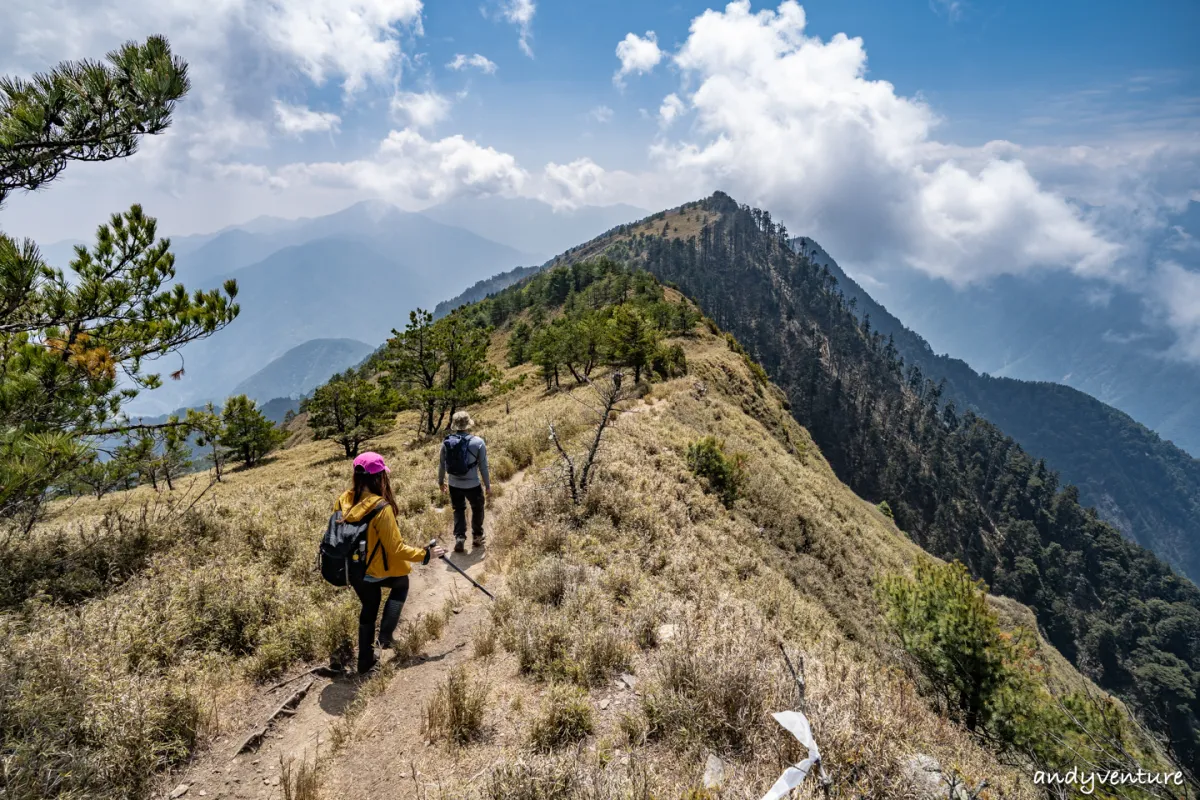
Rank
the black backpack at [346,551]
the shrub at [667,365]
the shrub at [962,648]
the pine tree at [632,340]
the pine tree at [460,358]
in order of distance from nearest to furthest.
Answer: the black backpack at [346,551] < the shrub at [962,648] < the pine tree at [460,358] < the pine tree at [632,340] < the shrub at [667,365]

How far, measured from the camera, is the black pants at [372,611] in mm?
5588

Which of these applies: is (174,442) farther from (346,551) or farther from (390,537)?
(390,537)

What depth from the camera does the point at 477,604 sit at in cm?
740

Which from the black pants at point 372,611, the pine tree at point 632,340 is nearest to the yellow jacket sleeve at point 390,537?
the black pants at point 372,611

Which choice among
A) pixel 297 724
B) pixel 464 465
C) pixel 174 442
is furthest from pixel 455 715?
pixel 174 442

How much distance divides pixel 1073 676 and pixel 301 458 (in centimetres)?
5301

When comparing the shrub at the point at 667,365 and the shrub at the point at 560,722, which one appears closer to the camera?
the shrub at the point at 560,722

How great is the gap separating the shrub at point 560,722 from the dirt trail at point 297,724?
1344 mm

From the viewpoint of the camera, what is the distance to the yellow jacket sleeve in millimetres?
5516

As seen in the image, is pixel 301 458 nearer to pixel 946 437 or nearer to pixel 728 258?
pixel 946 437

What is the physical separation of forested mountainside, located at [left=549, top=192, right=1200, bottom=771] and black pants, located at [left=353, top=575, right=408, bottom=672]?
3729 inches

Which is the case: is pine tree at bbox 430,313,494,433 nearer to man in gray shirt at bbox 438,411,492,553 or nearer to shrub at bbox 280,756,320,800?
man in gray shirt at bbox 438,411,492,553

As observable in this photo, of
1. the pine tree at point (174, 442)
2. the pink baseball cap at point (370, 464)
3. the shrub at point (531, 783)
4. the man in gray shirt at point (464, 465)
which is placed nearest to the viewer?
the shrub at point (531, 783)

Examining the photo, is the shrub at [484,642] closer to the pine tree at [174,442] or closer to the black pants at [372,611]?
the black pants at [372,611]
